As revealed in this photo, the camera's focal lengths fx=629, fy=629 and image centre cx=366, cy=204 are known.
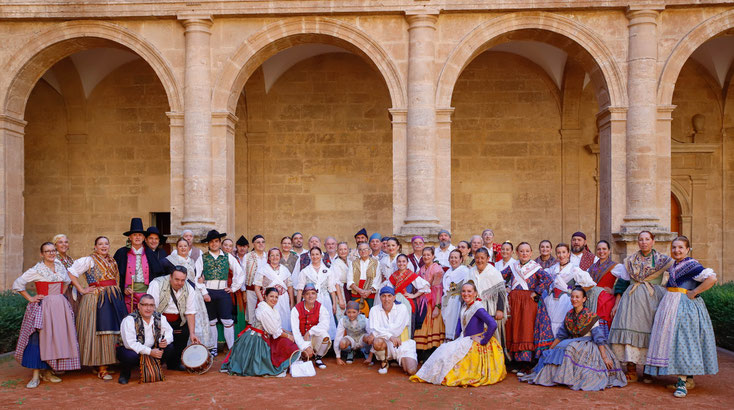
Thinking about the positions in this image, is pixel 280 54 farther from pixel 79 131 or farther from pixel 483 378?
pixel 483 378

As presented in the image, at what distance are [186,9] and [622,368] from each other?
838cm

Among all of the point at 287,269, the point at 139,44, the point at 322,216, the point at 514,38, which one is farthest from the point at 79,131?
the point at 514,38

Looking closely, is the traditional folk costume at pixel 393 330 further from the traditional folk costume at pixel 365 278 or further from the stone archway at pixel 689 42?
the stone archway at pixel 689 42

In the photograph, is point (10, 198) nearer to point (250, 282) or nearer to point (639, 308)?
point (250, 282)

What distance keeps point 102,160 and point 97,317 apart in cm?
829

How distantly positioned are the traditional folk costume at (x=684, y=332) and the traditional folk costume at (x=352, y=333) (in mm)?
3174

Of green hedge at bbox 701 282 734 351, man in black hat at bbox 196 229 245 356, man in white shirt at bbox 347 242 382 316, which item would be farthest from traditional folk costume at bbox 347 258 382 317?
green hedge at bbox 701 282 734 351

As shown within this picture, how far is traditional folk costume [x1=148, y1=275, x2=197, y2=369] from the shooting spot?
23.0 feet

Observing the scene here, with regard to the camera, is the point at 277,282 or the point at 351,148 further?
the point at 351,148

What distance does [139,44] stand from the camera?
1055 centimetres

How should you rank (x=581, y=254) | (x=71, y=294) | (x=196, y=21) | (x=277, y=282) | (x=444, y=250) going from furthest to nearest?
(x=196, y=21)
(x=444, y=250)
(x=277, y=282)
(x=581, y=254)
(x=71, y=294)

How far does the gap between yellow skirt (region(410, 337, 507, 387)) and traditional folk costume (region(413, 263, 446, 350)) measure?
768 millimetres

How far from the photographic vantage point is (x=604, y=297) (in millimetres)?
6789

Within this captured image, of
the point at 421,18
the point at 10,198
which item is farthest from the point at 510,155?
the point at 10,198
